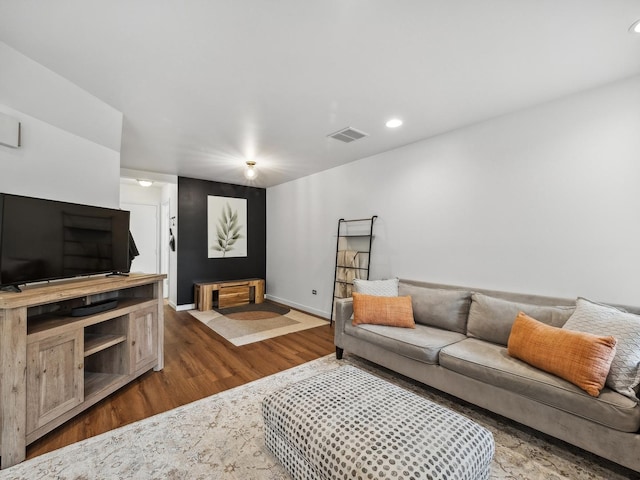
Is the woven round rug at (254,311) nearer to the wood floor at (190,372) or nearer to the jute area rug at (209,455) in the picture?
the wood floor at (190,372)

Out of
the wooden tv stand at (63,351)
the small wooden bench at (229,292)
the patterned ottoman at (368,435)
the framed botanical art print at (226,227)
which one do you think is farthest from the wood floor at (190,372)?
the framed botanical art print at (226,227)

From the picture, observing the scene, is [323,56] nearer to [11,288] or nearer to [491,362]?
[491,362]

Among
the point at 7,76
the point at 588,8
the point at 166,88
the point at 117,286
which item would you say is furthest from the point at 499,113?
the point at 7,76

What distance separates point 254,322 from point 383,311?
2.29 m

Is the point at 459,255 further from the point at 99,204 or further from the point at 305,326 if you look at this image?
the point at 99,204

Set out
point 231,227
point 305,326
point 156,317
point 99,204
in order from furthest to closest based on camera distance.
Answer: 1. point 231,227
2. point 305,326
3. point 156,317
4. point 99,204

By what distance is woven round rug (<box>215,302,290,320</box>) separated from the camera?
4688 mm

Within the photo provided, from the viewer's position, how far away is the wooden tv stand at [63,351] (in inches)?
63.0

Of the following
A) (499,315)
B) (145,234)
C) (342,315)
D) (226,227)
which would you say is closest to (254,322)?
(342,315)

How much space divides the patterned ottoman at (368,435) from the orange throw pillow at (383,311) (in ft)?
3.47

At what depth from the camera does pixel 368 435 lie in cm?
130

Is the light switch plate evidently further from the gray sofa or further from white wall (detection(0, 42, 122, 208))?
the gray sofa

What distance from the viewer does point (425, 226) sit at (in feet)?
11.0

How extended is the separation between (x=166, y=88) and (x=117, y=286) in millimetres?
1599
